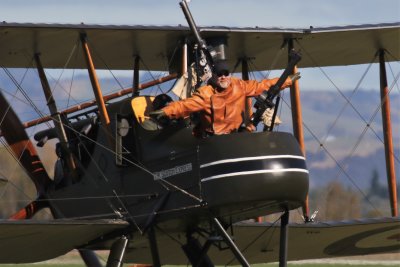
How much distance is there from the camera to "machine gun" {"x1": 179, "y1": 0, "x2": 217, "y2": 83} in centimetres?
1203

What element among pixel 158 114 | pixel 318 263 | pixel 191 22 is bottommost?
pixel 318 263

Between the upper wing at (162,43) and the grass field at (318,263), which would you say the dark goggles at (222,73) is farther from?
the grass field at (318,263)

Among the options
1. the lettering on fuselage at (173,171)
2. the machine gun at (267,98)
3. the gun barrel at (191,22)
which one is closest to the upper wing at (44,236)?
the lettering on fuselage at (173,171)

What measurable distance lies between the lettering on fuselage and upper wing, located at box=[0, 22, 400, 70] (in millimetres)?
1901

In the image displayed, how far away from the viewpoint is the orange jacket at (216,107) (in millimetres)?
11295

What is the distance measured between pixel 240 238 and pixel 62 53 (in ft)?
10.4

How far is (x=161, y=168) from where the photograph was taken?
11859mm

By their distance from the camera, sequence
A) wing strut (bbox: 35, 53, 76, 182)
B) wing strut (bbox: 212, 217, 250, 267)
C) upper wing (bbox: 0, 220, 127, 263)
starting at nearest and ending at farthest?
wing strut (bbox: 212, 217, 250, 267) → upper wing (bbox: 0, 220, 127, 263) → wing strut (bbox: 35, 53, 76, 182)

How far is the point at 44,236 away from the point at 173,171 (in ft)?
6.21

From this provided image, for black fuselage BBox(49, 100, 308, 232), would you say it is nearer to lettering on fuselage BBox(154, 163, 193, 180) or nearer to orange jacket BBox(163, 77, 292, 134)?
lettering on fuselage BBox(154, 163, 193, 180)

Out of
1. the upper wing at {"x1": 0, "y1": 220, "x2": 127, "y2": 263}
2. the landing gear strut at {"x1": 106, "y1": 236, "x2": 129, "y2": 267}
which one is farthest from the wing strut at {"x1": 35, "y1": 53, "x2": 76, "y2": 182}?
the landing gear strut at {"x1": 106, "y1": 236, "x2": 129, "y2": 267}

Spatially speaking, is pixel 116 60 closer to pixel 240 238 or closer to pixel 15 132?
pixel 15 132

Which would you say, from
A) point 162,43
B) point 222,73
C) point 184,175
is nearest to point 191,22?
point 222,73

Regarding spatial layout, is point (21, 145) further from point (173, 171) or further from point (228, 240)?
point (228, 240)
